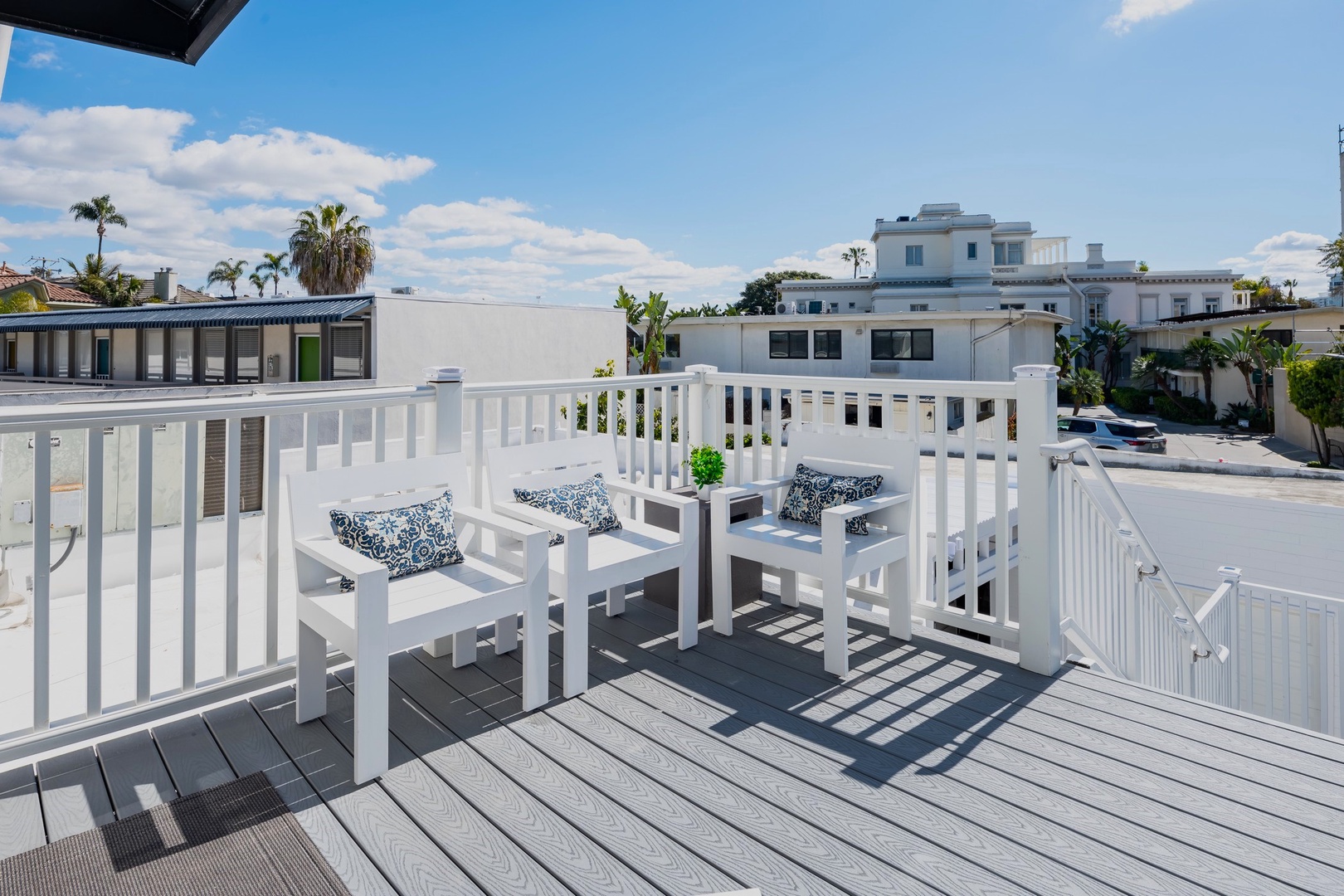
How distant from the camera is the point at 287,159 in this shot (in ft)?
159

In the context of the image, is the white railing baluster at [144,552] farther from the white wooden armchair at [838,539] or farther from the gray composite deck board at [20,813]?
the white wooden armchair at [838,539]

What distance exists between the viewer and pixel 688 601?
287 cm

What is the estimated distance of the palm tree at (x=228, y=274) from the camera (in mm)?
47344

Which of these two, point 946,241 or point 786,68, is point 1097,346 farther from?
point 786,68

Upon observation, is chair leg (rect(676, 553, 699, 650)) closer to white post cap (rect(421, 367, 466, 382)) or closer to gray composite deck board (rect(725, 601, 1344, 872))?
gray composite deck board (rect(725, 601, 1344, 872))

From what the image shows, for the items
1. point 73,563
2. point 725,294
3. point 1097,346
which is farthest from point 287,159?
point 73,563

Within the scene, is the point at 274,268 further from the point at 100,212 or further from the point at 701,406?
the point at 701,406

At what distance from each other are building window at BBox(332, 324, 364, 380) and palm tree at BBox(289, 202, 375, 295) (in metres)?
11.1

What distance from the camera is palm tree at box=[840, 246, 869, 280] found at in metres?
47.5

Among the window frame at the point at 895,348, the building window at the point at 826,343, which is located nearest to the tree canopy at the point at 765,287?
the building window at the point at 826,343

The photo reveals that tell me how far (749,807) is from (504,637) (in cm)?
128

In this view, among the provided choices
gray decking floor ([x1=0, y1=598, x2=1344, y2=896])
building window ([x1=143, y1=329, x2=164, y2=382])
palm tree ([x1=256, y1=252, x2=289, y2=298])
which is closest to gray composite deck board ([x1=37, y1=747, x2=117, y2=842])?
gray decking floor ([x1=0, y1=598, x2=1344, y2=896])

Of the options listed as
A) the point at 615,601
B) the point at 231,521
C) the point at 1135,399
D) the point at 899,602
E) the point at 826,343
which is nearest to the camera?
the point at 231,521

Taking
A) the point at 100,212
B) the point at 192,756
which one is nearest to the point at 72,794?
the point at 192,756
